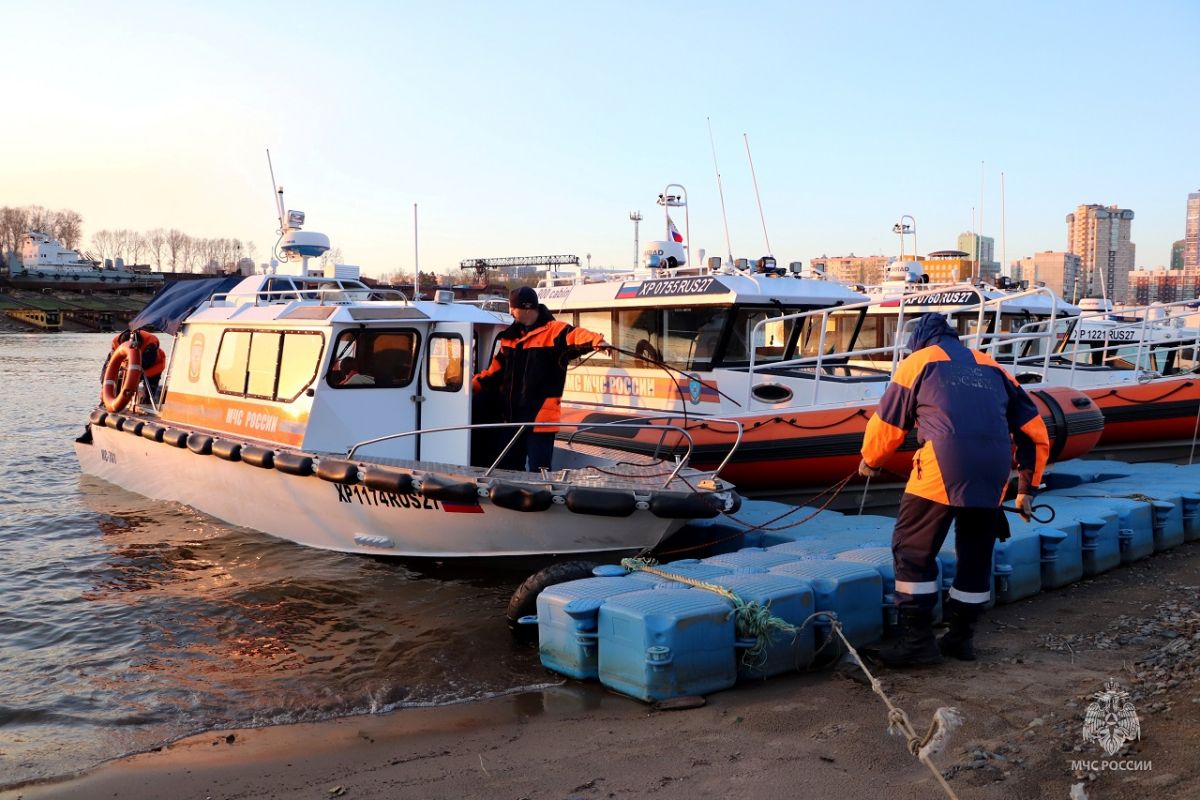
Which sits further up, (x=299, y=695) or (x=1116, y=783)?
(x=1116, y=783)

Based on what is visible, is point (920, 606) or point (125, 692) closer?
point (920, 606)

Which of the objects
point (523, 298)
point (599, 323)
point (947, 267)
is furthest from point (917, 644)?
point (947, 267)

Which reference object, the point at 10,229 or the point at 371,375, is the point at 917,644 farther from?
the point at 10,229

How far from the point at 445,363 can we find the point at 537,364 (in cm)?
113

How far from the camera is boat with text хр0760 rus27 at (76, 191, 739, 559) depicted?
6418 mm

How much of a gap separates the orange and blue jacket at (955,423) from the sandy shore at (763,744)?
88 centimetres

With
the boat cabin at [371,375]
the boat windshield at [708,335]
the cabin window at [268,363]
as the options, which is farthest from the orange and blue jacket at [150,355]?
the boat windshield at [708,335]

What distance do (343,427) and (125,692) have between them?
2.78m

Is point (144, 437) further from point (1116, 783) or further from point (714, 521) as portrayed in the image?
point (1116, 783)

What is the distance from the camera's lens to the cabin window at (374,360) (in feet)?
25.1

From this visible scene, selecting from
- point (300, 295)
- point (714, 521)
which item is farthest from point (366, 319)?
point (714, 521)

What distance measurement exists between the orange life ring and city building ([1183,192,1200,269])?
75.7 metres

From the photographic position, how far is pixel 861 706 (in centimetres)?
417

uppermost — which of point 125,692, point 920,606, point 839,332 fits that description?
point 839,332
